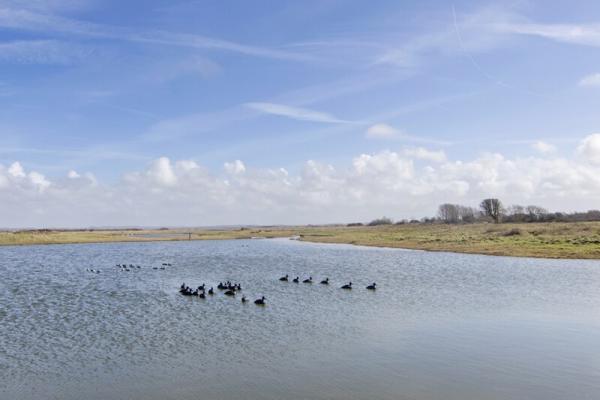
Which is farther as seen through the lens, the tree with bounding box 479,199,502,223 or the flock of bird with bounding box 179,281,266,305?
the tree with bounding box 479,199,502,223

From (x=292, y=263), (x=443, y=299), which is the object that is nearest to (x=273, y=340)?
(x=443, y=299)

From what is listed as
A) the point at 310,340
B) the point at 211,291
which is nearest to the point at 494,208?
the point at 211,291

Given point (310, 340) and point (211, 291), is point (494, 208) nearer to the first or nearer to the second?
point (211, 291)

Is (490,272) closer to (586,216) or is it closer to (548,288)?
(548,288)

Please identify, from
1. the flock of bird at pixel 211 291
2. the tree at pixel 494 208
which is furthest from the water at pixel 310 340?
the tree at pixel 494 208

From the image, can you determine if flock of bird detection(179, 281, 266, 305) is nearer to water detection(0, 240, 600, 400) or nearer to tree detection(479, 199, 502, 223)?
water detection(0, 240, 600, 400)

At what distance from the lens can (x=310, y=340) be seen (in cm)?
2134

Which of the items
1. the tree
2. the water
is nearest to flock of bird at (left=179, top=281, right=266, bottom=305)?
the water

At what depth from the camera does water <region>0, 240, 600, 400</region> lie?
15469 mm

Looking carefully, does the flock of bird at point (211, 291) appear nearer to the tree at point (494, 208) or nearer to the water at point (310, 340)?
the water at point (310, 340)

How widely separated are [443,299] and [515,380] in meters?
15.8

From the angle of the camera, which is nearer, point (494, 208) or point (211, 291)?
point (211, 291)

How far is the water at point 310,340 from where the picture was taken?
15.5 m

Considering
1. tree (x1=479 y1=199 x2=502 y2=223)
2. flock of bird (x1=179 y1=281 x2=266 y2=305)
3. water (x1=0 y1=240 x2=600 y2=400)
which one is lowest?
water (x1=0 y1=240 x2=600 y2=400)
